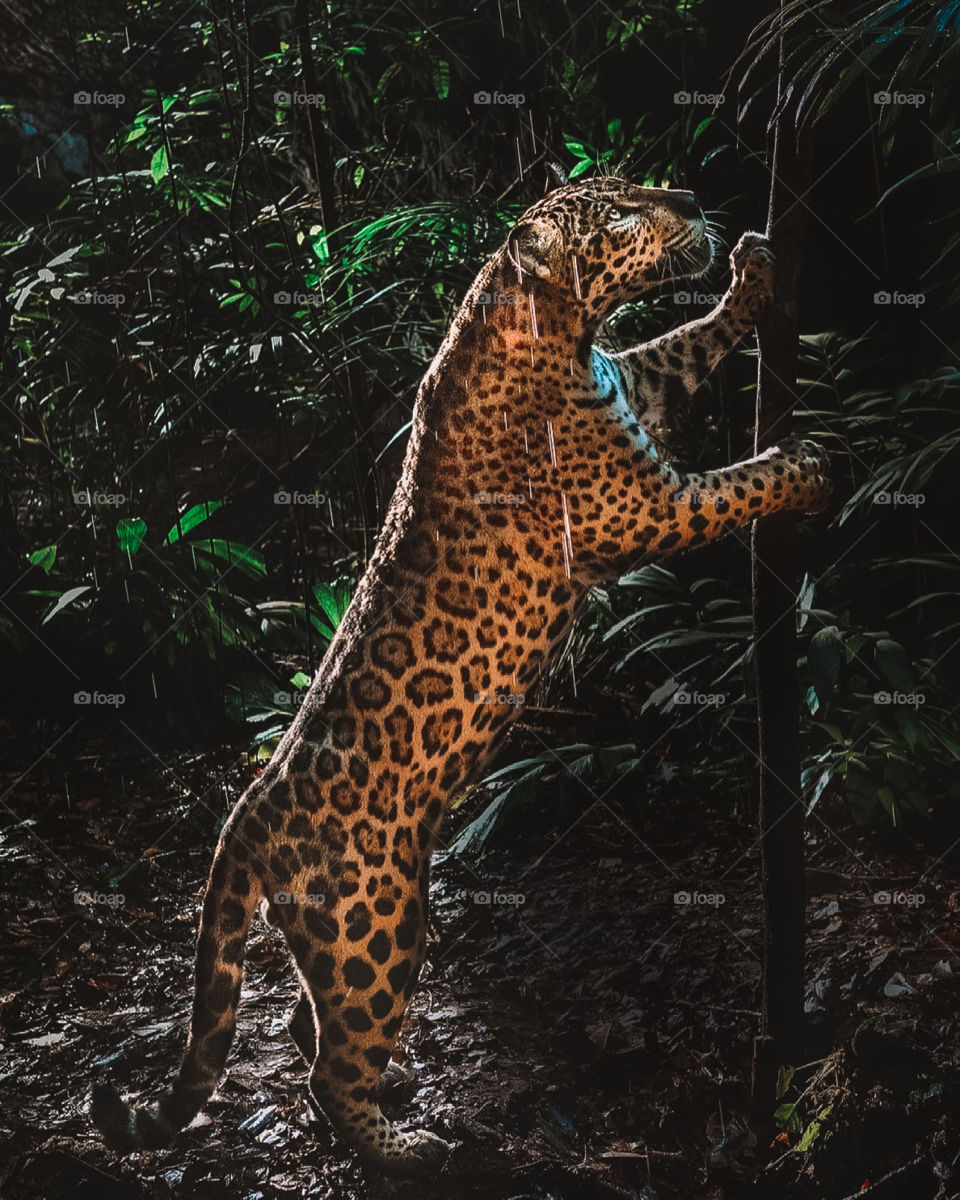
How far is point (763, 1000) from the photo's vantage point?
7.93 feet

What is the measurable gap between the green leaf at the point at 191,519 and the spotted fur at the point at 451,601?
860mm

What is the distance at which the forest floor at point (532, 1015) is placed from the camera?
2.34 m

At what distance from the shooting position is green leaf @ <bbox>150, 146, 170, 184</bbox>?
3008 mm

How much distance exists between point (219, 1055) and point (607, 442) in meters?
1.26

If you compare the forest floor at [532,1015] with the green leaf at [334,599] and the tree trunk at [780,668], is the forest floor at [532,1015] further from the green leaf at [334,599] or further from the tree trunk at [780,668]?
the green leaf at [334,599]

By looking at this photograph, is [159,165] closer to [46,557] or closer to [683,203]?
[46,557]

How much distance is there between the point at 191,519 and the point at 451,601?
1.05 metres

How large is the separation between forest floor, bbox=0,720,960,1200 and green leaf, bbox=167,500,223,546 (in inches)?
21.2

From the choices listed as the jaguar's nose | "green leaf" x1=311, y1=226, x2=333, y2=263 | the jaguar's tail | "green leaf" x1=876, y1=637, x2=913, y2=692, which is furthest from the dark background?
the jaguar's tail

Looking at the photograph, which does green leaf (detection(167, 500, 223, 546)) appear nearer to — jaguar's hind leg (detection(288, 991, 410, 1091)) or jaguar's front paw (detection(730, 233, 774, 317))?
jaguar's hind leg (detection(288, 991, 410, 1091))

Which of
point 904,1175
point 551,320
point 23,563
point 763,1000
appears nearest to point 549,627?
point 551,320

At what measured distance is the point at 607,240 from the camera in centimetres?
232

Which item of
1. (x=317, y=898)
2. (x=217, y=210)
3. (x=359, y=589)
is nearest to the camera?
(x=317, y=898)

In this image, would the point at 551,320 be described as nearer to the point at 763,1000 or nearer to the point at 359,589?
the point at 359,589
